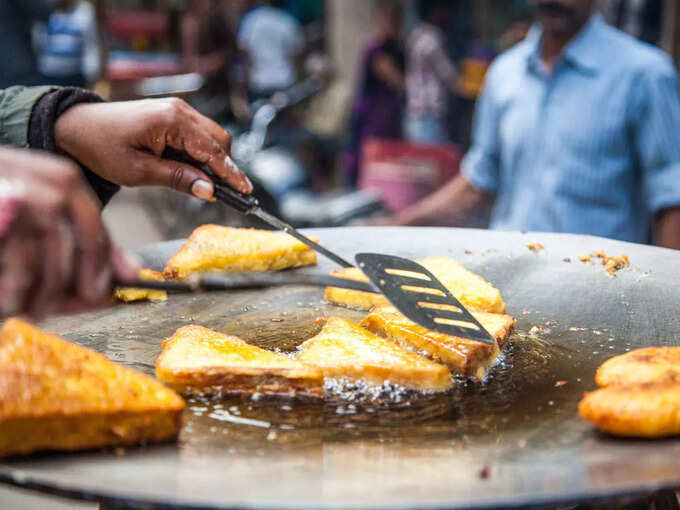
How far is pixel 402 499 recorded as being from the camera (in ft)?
3.77

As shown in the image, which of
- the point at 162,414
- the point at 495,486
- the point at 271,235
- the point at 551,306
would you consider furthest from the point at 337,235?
the point at 495,486

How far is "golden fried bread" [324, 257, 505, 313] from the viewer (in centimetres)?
238

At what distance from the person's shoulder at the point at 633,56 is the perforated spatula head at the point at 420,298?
244cm

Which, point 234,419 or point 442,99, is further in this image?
point 442,99

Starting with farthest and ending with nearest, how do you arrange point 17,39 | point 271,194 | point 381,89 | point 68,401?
point 381,89, point 271,194, point 17,39, point 68,401

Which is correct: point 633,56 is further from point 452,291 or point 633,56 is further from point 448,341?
point 448,341

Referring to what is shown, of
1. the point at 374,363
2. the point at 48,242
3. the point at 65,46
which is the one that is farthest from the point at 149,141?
the point at 65,46

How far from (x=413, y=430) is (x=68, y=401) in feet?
2.37

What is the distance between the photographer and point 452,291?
2.45 meters

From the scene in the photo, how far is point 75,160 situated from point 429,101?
6.54m

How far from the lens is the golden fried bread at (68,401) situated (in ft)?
4.35

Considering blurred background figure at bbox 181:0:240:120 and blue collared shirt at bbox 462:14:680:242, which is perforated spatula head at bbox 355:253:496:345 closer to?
blue collared shirt at bbox 462:14:680:242

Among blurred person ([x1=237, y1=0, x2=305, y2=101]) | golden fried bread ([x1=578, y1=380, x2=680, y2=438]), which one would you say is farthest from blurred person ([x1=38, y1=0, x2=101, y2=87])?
golden fried bread ([x1=578, y1=380, x2=680, y2=438])

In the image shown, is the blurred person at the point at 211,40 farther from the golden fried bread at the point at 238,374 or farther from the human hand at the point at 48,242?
the human hand at the point at 48,242
